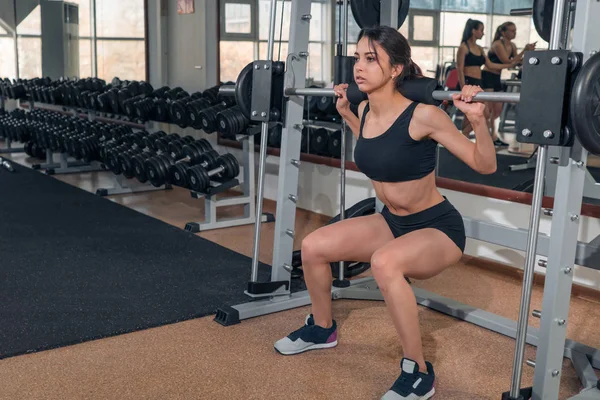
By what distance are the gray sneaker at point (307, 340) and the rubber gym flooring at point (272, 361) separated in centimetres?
3

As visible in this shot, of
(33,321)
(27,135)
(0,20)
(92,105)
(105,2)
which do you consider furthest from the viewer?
(0,20)

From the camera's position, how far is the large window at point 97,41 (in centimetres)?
666

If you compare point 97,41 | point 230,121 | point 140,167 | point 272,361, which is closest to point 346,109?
point 272,361

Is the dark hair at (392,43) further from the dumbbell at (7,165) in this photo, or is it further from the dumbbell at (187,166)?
the dumbbell at (7,165)

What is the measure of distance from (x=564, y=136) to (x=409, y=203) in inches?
23.4

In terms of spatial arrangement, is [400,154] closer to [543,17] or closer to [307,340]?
[307,340]

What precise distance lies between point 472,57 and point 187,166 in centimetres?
184

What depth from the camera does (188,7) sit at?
19.1ft

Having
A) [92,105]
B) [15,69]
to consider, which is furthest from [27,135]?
[15,69]

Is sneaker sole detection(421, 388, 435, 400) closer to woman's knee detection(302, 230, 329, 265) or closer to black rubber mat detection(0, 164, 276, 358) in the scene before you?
woman's knee detection(302, 230, 329, 265)

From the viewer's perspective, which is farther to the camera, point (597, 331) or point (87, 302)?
point (87, 302)

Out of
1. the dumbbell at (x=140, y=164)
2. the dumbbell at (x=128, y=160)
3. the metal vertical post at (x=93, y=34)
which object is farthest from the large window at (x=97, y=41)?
the dumbbell at (x=140, y=164)

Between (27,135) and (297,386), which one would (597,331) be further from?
(27,135)

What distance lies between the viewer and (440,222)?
217cm
